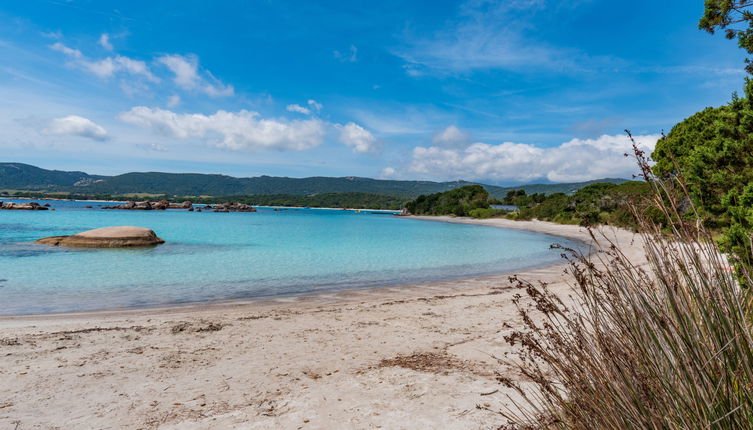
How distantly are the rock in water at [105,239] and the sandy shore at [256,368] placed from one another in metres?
17.7

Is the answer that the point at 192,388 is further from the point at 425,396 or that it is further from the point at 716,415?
the point at 716,415

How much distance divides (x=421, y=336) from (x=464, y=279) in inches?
356

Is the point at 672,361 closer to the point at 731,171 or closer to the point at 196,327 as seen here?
the point at 196,327

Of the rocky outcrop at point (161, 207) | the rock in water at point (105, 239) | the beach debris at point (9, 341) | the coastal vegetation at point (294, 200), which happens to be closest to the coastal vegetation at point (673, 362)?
the beach debris at point (9, 341)

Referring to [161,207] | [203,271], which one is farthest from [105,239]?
[161,207]

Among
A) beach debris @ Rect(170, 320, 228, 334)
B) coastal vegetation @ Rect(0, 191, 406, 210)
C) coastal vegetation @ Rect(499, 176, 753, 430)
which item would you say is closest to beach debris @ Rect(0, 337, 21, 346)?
beach debris @ Rect(170, 320, 228, 334)

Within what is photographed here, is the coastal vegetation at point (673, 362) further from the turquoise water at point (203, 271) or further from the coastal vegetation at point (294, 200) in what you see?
the coastal vegetation at point (294, 200)

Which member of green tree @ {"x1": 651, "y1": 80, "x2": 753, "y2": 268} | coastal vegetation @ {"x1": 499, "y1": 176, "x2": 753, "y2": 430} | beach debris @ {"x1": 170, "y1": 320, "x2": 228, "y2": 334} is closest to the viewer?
coastal vegetation @ {"x1": 499, "y1": 176, "x2": 753, "y2": 430}

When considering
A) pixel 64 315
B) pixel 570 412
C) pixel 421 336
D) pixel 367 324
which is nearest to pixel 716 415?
pixel 570 412

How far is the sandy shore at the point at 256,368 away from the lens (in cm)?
441

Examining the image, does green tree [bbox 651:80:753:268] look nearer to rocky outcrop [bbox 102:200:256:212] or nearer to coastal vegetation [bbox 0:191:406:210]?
rocky outcrop [bbox 102:200:256:212]

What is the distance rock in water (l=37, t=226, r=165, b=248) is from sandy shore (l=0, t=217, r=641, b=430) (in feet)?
58.1

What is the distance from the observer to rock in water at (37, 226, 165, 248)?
972 inches

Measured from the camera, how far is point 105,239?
81.8ft
